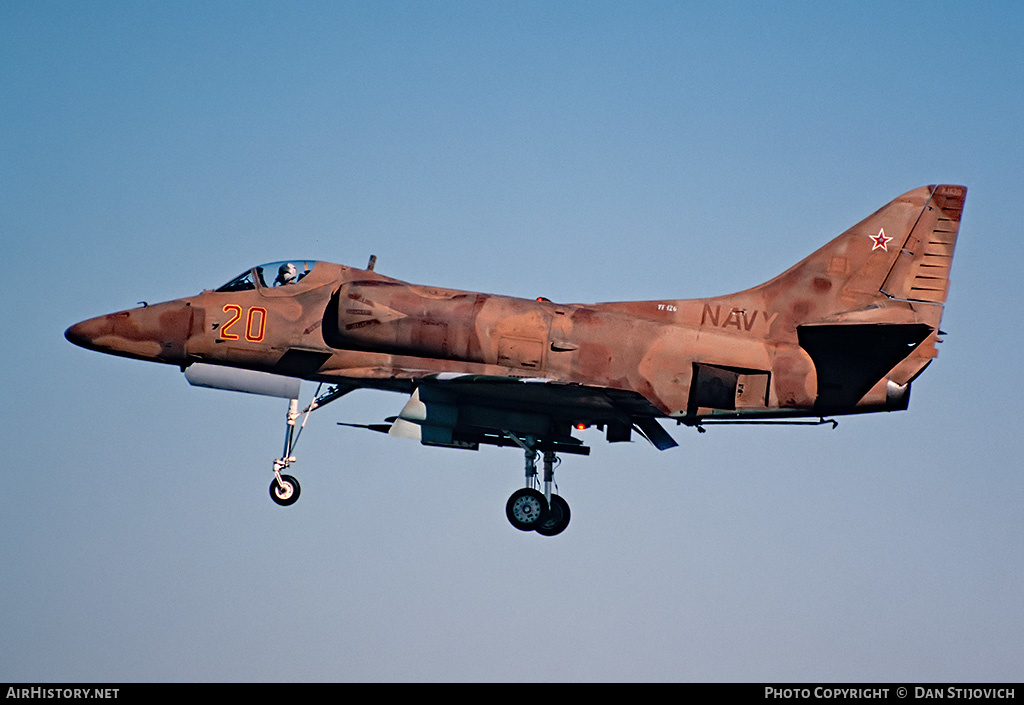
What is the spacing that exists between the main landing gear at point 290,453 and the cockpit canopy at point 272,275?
2.17m

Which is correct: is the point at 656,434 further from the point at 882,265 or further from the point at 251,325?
the point at 251,325

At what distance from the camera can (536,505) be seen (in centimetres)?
2616

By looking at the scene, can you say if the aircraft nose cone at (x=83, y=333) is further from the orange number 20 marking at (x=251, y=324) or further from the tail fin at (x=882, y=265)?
the tail fin at (x=882, y=265)

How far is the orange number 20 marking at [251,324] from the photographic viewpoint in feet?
83.9

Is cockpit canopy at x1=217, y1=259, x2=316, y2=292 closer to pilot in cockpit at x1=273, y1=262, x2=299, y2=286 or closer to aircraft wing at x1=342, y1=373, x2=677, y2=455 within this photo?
pilot in cockpit at x1=273, y1=262, x2=299, y2=286

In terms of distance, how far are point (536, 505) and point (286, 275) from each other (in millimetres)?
6587

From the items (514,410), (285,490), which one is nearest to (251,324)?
(285,490)

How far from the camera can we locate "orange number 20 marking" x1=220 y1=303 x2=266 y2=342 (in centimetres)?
2556

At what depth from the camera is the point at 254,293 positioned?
25.9 m

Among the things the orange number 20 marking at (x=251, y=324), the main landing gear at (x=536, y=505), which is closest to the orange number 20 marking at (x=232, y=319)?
the orange number 20 marking at (x=251, y=324)

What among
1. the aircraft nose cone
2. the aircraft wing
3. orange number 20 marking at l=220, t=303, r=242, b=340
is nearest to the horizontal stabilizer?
the aircraft wing
